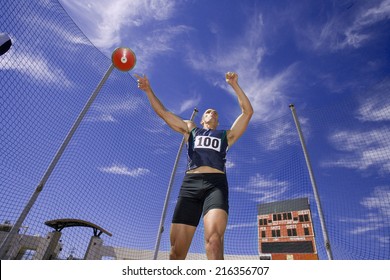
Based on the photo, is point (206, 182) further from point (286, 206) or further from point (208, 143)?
point (286, 206)

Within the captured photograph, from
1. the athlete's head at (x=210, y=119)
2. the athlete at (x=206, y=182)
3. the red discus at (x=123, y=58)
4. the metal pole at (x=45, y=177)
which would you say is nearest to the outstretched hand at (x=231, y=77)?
the athlete at (x=206, y=182)

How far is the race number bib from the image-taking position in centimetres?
313

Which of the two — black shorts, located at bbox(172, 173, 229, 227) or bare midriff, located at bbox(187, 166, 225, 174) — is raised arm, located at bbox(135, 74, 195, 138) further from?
black shorts, located at bbox(172, 173, 229, 227)

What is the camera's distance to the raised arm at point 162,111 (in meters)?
3.56

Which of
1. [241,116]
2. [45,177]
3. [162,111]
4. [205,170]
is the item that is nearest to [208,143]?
[205,170]

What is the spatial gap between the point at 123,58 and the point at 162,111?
6.86 ft

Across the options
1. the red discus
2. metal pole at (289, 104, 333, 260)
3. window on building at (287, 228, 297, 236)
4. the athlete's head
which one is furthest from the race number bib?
window on building at (287, 228, 297, 236)

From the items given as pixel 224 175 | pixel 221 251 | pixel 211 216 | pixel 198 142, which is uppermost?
pixel 198 142
